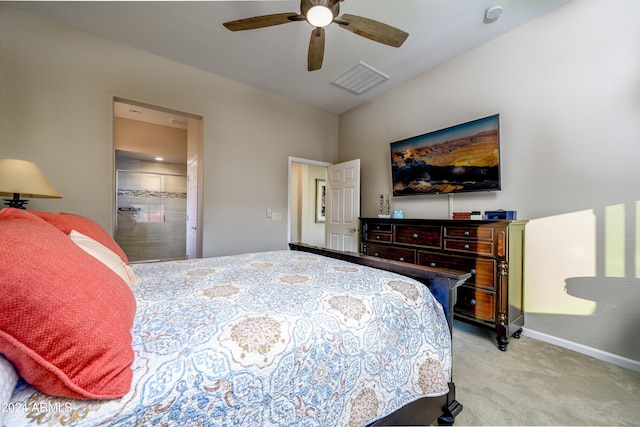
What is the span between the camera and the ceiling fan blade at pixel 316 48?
6.36 ft

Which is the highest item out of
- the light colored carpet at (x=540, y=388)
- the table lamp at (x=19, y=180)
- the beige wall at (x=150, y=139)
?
the beige wall at (x=150, y=139)

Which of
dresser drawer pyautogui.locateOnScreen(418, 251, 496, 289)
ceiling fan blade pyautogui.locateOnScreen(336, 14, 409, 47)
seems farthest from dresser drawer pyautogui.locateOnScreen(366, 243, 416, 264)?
ceiling fan blade pyautogui.locateOnScreen(336, 14, 409, 47)

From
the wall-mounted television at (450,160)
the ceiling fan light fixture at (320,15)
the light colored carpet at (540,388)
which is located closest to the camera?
the light colored carpet at (540,388)

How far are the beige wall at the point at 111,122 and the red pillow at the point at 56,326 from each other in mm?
2584

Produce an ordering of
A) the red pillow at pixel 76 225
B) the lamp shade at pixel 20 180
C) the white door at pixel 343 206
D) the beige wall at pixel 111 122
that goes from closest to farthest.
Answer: the red pillow at pixel 76 225 < the lamp shade at pixel 20 180 < the beige wall at pixel 111 122 < the white door at pixel 343 206

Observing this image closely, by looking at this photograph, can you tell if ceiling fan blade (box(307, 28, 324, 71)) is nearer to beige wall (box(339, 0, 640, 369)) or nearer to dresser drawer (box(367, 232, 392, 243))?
beige wall (box(339, 0, 640, 369))

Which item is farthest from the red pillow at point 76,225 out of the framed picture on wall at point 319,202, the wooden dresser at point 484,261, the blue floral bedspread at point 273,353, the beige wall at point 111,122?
the framed picture on wall at point 319,202

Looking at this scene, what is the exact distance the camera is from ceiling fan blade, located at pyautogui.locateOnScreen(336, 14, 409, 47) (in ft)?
5.92

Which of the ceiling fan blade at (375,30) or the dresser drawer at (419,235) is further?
the dresser drawer at (419,235)

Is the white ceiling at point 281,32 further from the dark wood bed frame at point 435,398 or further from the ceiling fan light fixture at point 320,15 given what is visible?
the dark wood bed frame at point 435,398

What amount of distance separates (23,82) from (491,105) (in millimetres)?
4558

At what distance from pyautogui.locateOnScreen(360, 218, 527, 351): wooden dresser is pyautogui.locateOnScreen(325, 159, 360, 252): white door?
3.86 feet

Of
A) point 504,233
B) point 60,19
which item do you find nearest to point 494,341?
point 504,233

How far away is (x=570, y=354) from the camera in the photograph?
81.4 inches
